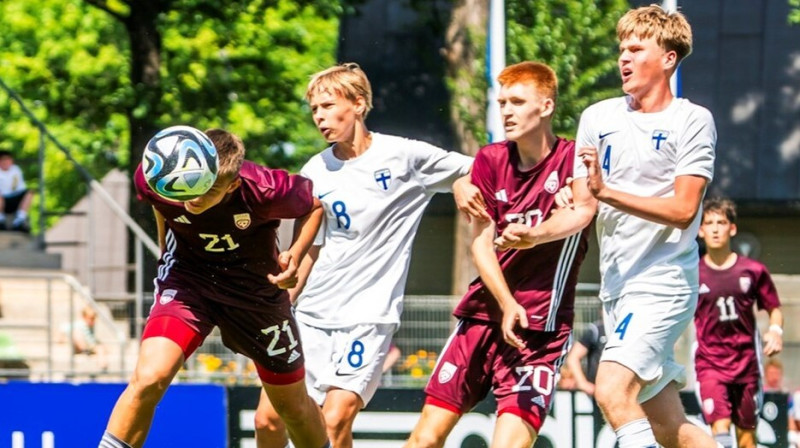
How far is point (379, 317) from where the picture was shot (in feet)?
24.2

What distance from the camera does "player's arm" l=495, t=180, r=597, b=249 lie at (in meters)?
6.10

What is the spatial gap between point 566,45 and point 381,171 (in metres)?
7.94

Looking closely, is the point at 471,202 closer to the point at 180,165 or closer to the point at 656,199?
the point at 656,199

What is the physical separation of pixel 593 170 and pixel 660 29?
3.01ft

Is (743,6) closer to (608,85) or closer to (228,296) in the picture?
(608,85)

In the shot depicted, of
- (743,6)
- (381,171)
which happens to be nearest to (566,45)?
(743,6)

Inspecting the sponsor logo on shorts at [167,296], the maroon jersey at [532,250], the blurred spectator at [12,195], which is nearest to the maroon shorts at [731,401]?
the maroon jersey at [532,250]

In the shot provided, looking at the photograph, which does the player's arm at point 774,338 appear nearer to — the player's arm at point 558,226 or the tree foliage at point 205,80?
the player's arm at point 558,226

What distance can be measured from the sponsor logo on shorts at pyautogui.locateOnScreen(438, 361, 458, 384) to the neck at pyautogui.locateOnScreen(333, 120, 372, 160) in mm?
1401

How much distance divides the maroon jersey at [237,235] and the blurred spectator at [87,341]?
8.20 m

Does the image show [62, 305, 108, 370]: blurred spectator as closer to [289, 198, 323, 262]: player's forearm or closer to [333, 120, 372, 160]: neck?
[333, 120, 372, 160]: neck

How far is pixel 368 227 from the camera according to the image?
7395 millimetres

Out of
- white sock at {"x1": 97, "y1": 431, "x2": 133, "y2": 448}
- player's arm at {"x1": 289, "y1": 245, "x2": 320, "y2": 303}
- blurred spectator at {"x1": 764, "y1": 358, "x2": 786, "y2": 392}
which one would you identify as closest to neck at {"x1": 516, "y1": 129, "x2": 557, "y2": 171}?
player's arm at {"x1": 289, "y1": 245, "x2": 320, "y2": 303}

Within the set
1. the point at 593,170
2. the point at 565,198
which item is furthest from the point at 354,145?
the point at 593,170
